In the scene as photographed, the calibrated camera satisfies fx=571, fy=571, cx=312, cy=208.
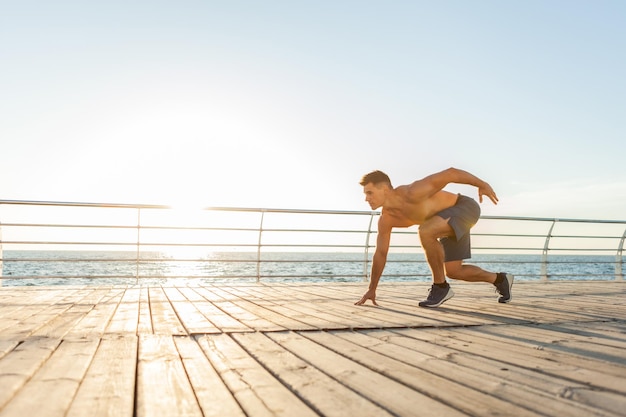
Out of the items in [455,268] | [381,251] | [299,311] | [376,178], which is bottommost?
[299,311]

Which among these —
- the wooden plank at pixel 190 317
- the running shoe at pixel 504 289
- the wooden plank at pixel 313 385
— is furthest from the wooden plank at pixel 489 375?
the running shoe at pixel 504 289

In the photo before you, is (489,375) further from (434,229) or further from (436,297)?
(434,229)

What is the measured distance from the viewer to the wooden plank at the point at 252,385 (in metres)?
1.42

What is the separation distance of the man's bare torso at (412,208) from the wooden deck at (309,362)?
87cm

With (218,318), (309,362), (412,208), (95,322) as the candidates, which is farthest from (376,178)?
(309,362)

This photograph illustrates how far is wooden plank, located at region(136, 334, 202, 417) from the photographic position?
143cm

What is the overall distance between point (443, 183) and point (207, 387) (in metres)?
3.11

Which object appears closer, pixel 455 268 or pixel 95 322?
pixel 95 322

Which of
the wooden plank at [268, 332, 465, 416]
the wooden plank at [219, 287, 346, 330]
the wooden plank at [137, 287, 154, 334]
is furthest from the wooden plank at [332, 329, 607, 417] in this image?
the wooden plank at [137, 287, 154, 334]

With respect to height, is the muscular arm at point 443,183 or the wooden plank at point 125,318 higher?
the muscular arm at point 443,183

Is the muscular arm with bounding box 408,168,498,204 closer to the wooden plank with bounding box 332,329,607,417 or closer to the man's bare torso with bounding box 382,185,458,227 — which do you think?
the man's bare torso with bounding box 382,185,458,227

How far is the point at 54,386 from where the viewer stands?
1.66 metres

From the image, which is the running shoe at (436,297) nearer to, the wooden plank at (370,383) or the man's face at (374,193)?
the man's face at (374,193)

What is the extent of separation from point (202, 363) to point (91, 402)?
55 cm
